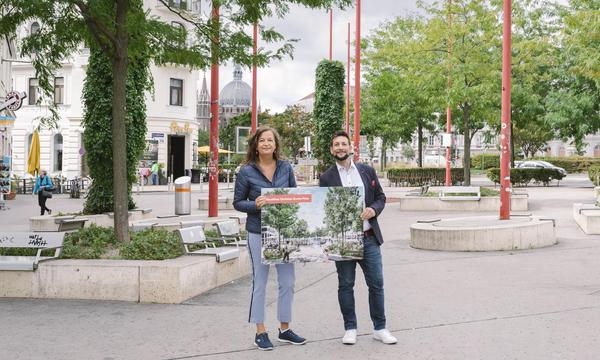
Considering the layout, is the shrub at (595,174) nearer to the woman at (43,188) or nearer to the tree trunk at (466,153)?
the tree trunk at (466,153)

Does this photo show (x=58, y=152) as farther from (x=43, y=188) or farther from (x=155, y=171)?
(x=43, y=188)

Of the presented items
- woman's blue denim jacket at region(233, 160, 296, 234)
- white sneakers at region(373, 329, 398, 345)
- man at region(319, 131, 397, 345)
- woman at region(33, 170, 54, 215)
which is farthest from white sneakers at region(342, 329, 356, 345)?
woman at region(33, 170, 54, 215)

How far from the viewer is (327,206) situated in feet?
17.9

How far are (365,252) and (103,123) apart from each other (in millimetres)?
11868

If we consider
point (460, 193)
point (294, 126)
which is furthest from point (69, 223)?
point (294, 126)

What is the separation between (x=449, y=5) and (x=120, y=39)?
61.4 ft

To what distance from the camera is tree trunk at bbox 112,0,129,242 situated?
9.01 meters

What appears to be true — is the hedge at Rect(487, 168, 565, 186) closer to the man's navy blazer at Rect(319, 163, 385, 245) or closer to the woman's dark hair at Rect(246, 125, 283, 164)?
the man's navy blazer at Rect(319, 163, 385, 245)

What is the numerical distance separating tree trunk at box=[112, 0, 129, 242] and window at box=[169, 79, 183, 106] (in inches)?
1432

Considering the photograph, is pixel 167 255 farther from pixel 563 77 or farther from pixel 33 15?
pixel 563 77

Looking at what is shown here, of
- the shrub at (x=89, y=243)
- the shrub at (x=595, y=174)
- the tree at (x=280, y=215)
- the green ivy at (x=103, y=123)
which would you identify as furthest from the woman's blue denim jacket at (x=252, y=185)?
the shrub at (x=595, y=174)

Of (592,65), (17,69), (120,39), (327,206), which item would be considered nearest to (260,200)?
(327,206)

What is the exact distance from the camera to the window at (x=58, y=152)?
46.4 meters

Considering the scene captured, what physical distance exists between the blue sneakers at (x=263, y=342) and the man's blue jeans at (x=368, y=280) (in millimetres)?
643
